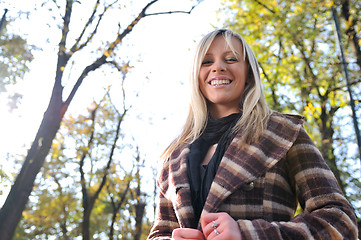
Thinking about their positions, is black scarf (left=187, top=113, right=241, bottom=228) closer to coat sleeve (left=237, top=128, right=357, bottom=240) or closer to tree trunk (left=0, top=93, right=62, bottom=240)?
coat sleeve (left=237, top=128, right=357, bottom=240)

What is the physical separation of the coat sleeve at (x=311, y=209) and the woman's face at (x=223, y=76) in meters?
0.54

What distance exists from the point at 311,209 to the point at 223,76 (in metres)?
0.92

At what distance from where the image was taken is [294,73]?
1366cm

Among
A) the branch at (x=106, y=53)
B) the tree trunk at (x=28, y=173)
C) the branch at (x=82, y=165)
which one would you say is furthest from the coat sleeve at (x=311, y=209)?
the branch at (x=82, y=165)

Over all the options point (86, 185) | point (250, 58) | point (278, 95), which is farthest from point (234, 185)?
point (86, 185)

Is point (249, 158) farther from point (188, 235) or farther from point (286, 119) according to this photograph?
point (188, 235)

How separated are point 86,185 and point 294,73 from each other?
32.3ft

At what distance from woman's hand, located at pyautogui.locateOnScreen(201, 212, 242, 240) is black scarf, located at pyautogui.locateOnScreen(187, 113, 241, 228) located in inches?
13.1

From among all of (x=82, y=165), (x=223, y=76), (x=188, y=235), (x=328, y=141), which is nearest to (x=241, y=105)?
(x=223, y=76)

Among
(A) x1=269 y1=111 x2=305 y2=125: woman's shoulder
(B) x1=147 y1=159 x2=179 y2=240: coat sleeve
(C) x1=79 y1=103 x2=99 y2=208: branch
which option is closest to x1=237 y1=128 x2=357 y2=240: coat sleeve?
(A) x1=269 y1=111 x2=305 y2=125: woman's shoulder

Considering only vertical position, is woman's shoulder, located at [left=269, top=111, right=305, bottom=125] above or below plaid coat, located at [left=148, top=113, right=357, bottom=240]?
above

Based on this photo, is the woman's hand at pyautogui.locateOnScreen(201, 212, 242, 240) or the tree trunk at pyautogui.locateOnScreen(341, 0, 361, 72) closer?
the woman's hand at pyautogui.locateOnScreen(201, 212, 242, 240)

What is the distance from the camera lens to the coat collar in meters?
1.83

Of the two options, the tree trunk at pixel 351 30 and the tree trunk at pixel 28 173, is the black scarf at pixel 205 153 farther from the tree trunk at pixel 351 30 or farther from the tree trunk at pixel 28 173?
the tree trunk at pixel 351 30
